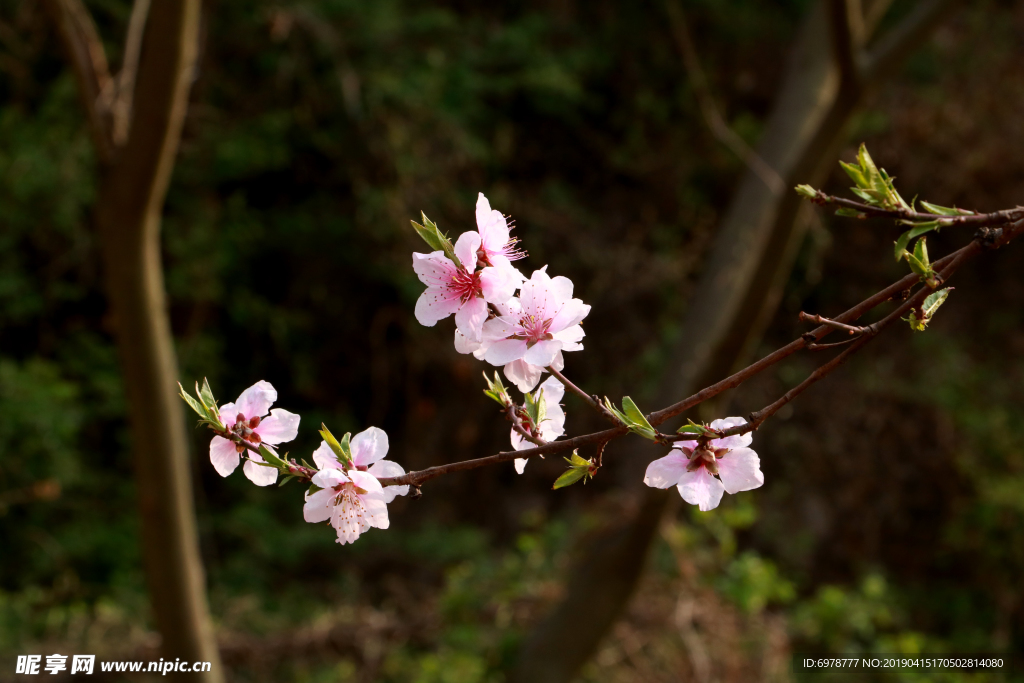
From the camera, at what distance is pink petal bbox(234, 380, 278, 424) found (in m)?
0.76

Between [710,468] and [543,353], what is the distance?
171mm

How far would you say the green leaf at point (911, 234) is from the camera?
586 millimetres

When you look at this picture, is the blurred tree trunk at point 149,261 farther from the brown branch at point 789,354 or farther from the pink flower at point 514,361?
the brown branch at point 789,354

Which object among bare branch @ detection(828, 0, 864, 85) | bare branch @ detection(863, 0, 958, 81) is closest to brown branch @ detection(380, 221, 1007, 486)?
bare branch @ detection(828, 0, 864, 85)

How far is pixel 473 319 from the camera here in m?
0.65

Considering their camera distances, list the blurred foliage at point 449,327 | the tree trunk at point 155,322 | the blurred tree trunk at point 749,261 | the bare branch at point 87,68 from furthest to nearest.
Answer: the blurred foliage at point 449,327, the blurred tree trunk at point 749,261, the bare branch at point 87,68, the tree trunk at point 155,322

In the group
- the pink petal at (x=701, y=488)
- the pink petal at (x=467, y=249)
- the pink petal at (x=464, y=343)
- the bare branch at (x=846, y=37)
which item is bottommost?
the pink petal at (x=701, y=488)

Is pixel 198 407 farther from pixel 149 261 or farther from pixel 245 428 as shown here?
pixel 149 261

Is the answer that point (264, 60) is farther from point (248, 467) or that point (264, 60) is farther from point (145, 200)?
point (248, 467)

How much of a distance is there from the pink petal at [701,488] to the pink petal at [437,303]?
230mm

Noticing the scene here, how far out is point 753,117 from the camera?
417cm

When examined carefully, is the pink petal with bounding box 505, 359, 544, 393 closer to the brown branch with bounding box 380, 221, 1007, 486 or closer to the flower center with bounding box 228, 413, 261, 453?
the brown branch with bounding box 380, 221, 1007, 486

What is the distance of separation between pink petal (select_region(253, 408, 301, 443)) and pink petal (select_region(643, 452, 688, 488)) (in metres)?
0.32

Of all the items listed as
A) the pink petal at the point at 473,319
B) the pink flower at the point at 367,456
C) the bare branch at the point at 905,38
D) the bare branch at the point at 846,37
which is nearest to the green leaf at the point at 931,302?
the pink petal at the point at 473,319
